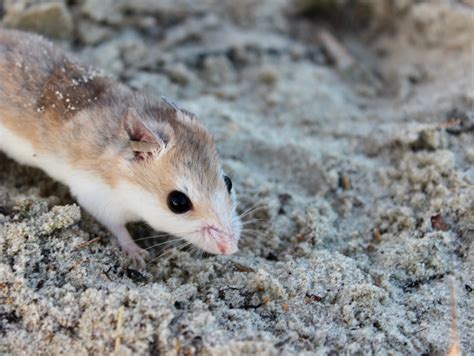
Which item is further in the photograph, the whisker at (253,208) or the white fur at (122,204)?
the whisker at (253,208)

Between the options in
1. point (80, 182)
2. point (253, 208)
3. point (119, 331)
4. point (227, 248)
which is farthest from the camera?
point (253, 208)

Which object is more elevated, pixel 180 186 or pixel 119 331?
pixel 180 186

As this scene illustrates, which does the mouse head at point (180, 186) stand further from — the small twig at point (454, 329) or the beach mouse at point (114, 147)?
the small twig at point (454, 329)

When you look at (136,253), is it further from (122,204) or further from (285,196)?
(285,196)

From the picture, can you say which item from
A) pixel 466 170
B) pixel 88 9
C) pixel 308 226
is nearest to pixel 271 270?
pixel 308 226

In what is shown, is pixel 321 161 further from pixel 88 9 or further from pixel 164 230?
pixel 88 9

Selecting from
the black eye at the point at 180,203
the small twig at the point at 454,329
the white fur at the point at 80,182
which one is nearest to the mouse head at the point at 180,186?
the black eye at the point at 180,203

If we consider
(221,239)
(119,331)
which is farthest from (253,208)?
(119,331)
